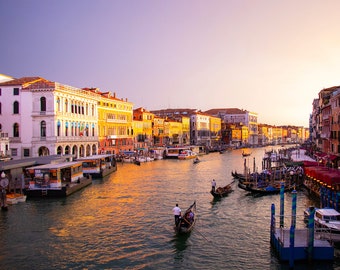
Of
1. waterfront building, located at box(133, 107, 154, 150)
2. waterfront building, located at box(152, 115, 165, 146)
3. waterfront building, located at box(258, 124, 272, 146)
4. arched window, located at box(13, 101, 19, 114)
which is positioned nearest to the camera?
arched window, located at box(13, 101, 19, 114)

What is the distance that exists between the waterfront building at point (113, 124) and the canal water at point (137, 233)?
63.1 feet

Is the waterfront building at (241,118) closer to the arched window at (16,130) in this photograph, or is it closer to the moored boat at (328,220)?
the arched window at (16,130)

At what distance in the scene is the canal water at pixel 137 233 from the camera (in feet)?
28.5

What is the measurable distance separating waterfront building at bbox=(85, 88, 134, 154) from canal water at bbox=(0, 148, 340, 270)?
19231mm

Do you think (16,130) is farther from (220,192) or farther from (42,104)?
(220,192)

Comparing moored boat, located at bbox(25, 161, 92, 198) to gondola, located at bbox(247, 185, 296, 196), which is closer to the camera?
moored boat, located at bbox(25, 161, 92, 198)

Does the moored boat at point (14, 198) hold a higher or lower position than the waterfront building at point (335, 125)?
lower

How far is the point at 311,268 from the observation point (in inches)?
319

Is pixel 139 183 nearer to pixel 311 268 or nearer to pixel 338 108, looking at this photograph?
pixel 338 108

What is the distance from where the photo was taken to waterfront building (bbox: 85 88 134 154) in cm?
3591

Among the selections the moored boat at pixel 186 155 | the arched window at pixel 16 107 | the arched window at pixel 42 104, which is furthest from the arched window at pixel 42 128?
the moored boat at pixel 186 155

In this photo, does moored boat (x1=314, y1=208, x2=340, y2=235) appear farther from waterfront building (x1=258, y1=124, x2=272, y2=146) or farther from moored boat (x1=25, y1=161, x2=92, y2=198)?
waterfront building (x1=258, y1=124, x2=272, y2=146)

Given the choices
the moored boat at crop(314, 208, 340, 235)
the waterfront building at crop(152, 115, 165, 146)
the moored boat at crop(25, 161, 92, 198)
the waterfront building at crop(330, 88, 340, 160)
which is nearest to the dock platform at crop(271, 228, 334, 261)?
the moored boat at crop(314, 208, 340, 235)

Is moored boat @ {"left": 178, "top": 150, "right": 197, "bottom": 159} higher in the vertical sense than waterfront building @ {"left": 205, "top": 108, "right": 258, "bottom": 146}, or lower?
lower
